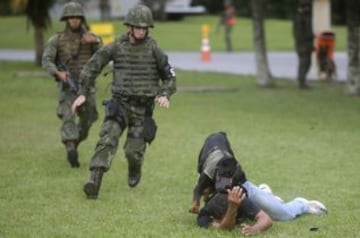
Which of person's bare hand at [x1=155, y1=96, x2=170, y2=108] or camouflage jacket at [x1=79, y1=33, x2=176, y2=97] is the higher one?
camouflage jacket at [x1=79, y1=33, x2=176, y2=97]

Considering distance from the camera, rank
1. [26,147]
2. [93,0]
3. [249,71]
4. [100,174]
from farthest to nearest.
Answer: [93,0] → [249,71] → [26,147] → [100,174]

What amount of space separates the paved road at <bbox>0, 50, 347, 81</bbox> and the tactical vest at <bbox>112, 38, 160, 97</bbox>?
13973mm

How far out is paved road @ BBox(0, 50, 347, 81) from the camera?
24531mm

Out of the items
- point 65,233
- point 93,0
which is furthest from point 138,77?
point 93,0

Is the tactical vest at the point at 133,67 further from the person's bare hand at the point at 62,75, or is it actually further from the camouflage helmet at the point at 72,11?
the camouflage helmet at the point at 72,11

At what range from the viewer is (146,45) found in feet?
27.3

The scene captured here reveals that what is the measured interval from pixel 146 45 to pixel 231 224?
233 cm

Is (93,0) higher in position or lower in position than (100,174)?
lower

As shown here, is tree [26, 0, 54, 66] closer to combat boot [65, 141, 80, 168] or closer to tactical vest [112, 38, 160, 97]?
combat boot [65, 141, 80, 168]

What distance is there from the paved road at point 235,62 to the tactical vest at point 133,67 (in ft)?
45.8

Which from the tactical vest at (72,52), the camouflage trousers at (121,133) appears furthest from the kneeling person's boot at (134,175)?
the tactical vest at (72,52)

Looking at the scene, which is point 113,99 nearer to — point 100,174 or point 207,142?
point 100,174

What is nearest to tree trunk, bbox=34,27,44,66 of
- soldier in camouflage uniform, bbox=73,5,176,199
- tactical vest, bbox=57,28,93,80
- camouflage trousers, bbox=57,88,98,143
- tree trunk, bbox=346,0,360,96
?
tree trunk, bbox=346,0,360,96

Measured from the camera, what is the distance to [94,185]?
26.5 feet
